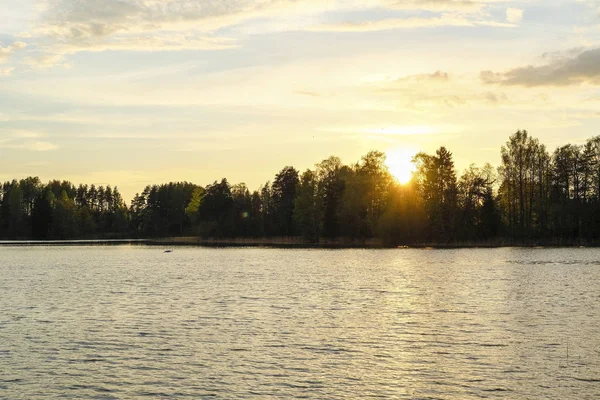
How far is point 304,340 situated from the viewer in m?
27.2

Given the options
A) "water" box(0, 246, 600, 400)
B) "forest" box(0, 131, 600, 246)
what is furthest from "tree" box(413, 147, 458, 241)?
"water" box(0, 246, 600, 400)

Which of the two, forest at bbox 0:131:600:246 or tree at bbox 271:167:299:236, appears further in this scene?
tree at bbox 271:167:299:236

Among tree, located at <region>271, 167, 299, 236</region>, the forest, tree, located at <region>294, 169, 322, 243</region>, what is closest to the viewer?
the forest

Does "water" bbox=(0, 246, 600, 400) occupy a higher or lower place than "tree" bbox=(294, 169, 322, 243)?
lower

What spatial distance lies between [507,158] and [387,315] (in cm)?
10656

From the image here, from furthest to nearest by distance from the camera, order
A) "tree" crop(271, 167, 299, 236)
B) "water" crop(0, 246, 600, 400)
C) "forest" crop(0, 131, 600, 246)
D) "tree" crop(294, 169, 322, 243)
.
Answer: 1. "tree" crop(271, 167, 299, 236)
2. "tree" crop(294, 169, 322, 243)
3. "forest" crop(0, 131, 600, 246)
4. "water" crop(0, 246, 600, 400)

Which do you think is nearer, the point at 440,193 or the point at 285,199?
the point at 440,193

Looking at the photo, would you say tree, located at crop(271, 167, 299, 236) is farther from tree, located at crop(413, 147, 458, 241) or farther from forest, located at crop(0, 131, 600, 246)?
tree, located at crop(413, 147, 458, 241)

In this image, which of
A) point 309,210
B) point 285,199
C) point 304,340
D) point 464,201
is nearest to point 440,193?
point 464,201

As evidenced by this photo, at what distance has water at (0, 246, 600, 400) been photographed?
1998 centimetres

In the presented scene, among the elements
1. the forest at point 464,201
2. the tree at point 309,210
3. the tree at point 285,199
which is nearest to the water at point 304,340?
the forest at point 464,201

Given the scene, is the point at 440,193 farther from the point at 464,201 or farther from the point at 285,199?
the point at 285,199

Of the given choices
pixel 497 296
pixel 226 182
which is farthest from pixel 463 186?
pixel 497 296

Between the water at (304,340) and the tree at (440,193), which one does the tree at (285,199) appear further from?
the water at (304,340)
